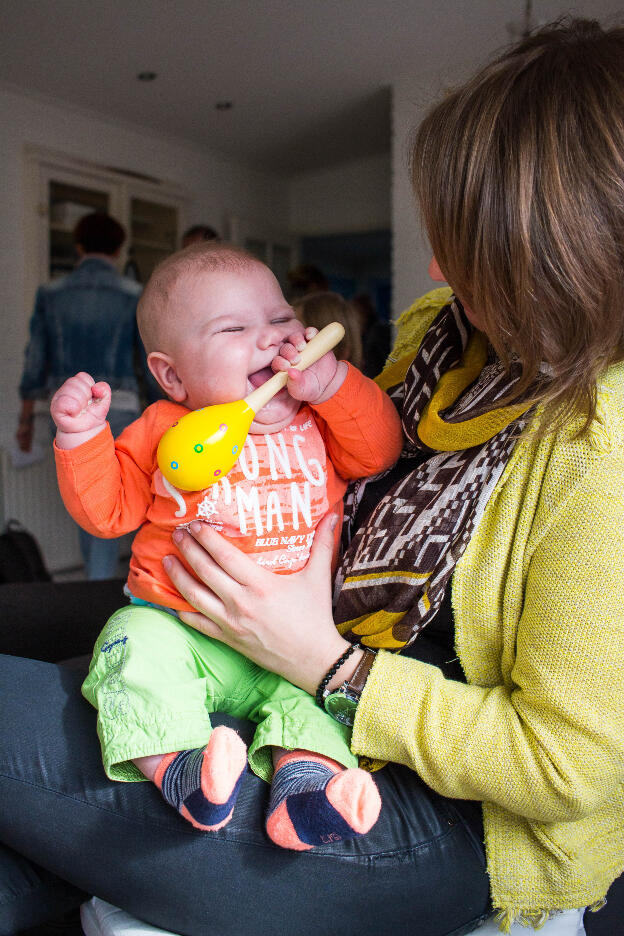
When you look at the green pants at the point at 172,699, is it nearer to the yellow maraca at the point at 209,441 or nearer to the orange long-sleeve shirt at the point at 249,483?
the orange long-sleeve shirt at the point at 249,483

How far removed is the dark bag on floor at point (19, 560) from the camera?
2346 mm

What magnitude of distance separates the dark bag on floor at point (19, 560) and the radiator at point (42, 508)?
2.04 metres

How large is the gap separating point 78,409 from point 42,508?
4.08 metres

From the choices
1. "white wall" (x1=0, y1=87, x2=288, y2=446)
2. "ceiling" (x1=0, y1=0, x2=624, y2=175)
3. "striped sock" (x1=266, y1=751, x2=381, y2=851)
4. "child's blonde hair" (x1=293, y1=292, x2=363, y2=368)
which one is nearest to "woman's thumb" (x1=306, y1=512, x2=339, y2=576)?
"striped sock" (x1=266, y1=751, x2=381, y2=851)

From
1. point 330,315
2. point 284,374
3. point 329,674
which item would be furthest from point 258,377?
point 330,315

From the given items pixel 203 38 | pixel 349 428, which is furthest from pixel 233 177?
pixel 349 428

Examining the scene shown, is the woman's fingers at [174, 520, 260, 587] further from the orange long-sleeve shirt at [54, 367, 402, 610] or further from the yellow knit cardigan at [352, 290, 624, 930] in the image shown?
the yellow knit cardigan at [352, 290, 624, 930]

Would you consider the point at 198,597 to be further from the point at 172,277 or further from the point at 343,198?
the point at 343,198

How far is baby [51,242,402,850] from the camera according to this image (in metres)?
0.81

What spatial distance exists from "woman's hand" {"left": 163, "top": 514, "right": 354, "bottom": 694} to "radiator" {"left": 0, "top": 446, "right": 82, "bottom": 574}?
386cm

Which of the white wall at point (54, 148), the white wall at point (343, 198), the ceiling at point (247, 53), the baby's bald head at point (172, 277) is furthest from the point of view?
the white wall at point (343, 198)

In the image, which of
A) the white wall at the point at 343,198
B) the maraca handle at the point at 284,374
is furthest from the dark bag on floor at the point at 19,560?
the white wall at the point at 343,198

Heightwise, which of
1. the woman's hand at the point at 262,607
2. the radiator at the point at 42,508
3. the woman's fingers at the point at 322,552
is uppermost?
the woman's fingers at the point at 322,552

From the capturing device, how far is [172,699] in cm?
83
